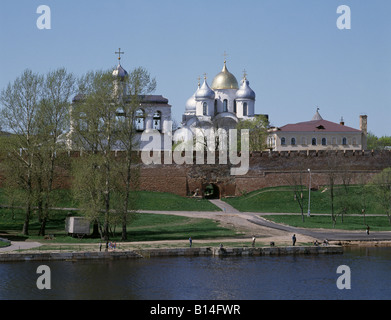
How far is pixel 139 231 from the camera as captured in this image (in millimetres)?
46344

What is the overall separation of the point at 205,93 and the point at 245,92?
17.0 feet

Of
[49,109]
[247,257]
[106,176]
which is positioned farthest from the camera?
[49,109]

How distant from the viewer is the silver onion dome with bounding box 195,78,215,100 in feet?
291

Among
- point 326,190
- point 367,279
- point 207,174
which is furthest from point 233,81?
point 367,279

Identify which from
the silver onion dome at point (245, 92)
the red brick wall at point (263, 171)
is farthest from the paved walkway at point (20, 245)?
the silver onion dome at point (245, 92)

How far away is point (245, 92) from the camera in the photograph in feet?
294

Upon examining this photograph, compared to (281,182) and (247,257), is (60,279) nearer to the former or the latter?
(247,257)

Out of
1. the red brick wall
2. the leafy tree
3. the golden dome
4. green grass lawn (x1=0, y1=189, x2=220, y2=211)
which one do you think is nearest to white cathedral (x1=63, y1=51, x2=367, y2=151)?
the golden dome

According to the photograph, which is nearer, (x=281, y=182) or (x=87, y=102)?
(x=87, y=102)

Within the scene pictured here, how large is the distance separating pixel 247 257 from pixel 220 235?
6877 mm

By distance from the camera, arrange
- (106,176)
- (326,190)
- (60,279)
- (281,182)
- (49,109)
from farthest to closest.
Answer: (281,182), (326,190), (49,109), (106,176), (60,279)

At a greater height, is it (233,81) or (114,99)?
(233,81)

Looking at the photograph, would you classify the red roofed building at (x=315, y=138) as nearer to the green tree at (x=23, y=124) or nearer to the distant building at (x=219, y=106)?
the distant building at (x=219, y=106)

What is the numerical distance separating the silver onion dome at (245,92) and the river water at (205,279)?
52939 mm
